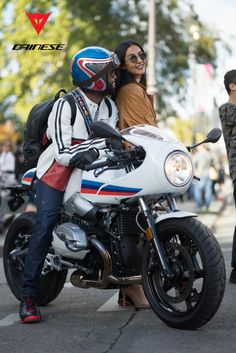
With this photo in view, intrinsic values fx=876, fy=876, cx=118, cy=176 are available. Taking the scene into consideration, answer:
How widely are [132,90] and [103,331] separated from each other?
5.24 feet

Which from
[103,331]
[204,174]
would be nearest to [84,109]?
[103,331]

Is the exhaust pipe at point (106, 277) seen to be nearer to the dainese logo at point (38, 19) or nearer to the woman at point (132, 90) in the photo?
the woman at point (132, 90)

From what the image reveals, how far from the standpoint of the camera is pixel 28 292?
18.2 ft

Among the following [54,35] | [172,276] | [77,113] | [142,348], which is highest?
[54,35]

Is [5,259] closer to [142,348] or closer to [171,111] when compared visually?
[142,348]

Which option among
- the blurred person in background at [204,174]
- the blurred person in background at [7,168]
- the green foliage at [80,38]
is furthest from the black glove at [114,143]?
the green foliage at [80,38]

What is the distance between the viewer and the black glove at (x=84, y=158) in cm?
518

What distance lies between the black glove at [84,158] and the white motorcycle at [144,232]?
0.03m

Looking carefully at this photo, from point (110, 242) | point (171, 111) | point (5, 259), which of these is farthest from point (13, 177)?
point (171, 111)

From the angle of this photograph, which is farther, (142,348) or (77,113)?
(77,113)

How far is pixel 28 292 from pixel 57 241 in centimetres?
37

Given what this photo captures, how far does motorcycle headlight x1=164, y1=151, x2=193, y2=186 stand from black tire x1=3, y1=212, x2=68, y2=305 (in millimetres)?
1318

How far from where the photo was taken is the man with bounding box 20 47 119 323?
5445mm

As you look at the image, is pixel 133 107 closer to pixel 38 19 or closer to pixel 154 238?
pixel 154 238
